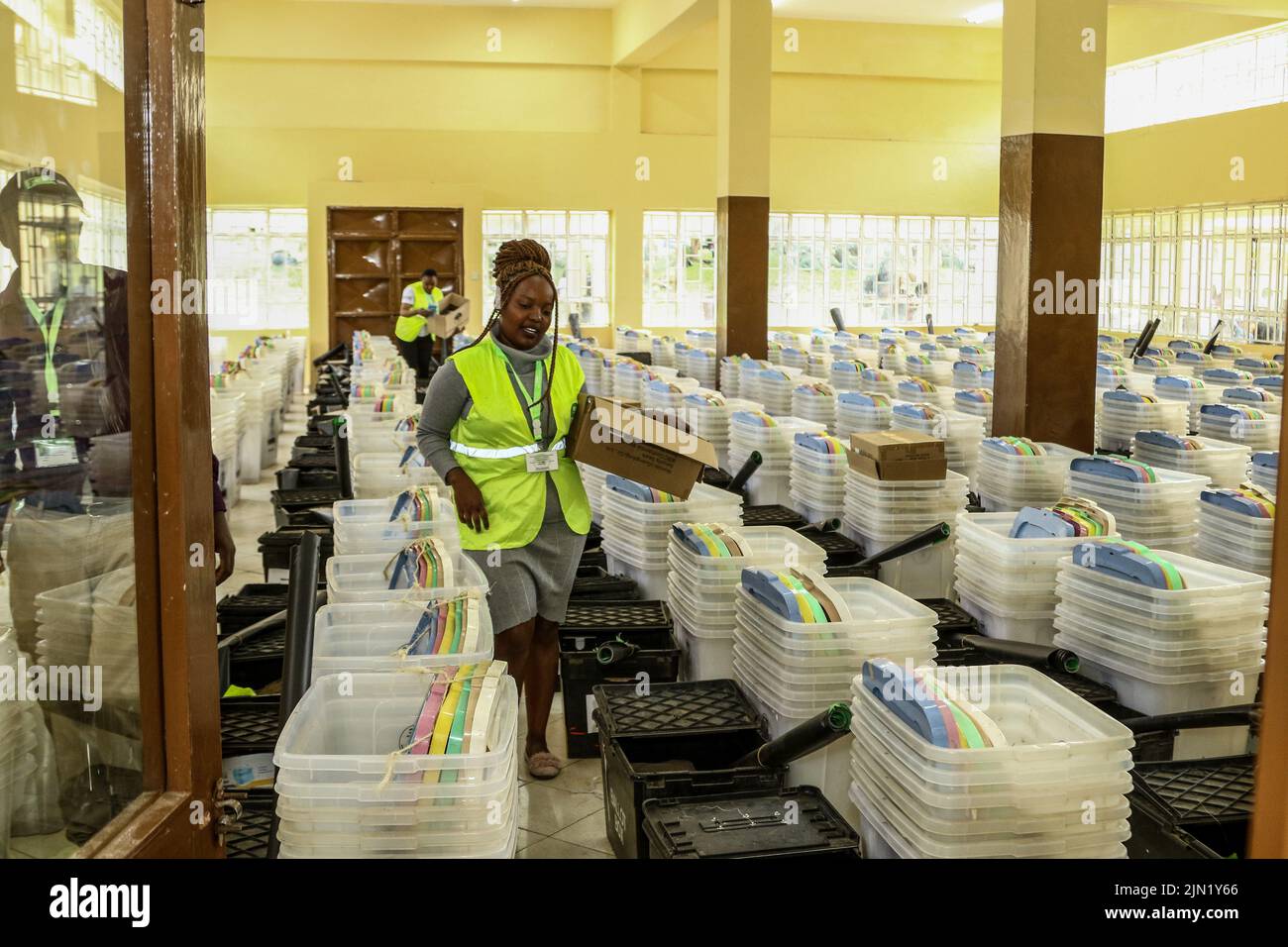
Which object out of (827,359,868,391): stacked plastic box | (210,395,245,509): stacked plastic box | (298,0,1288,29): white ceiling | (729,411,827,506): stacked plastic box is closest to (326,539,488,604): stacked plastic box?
(729,411,827,506): stacked plastic box

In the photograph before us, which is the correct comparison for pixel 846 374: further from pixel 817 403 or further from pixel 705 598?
pixel 705 598

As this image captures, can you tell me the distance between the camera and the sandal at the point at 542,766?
444 cm

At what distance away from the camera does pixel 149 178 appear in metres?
1.96

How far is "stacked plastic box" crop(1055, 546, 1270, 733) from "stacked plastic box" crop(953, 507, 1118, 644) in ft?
1.54

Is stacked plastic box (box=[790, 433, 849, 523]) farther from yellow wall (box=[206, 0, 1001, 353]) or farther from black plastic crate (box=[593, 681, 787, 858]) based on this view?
yellow wall (box=[206, 0, 1001, 353])

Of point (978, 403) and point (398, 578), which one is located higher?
point (978, 403)

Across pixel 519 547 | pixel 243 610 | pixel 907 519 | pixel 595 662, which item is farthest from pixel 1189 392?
pixel 243 610

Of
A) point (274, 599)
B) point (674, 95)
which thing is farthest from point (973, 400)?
point (674, 95)

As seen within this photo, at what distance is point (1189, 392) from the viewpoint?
944cm

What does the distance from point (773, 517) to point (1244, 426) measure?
3186mm
